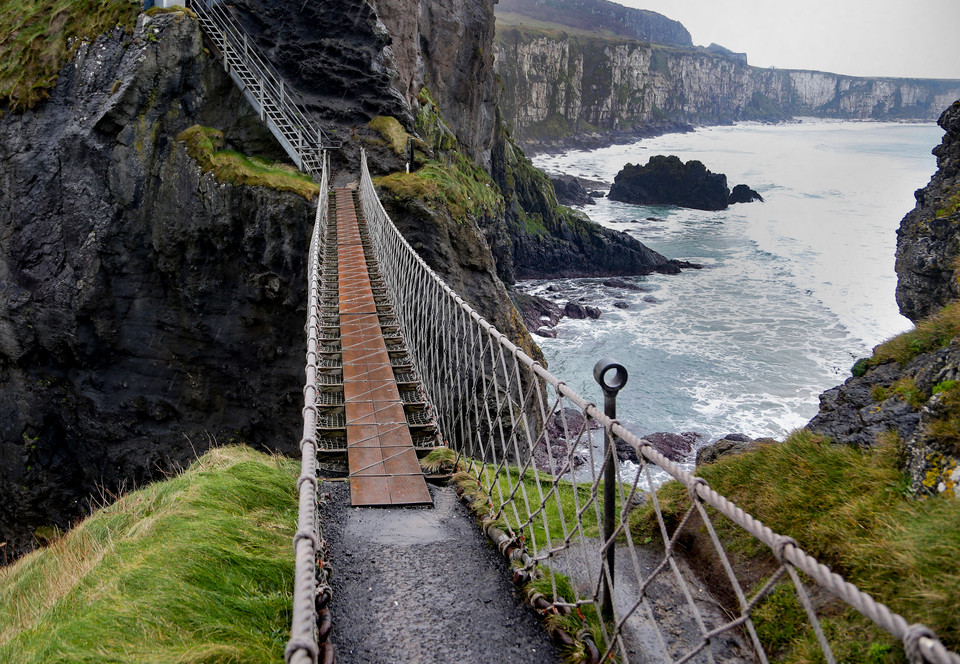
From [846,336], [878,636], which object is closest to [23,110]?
[878,636]

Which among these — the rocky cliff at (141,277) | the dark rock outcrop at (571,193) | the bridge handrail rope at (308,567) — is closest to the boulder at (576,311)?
the rocky cliff at (141,277)

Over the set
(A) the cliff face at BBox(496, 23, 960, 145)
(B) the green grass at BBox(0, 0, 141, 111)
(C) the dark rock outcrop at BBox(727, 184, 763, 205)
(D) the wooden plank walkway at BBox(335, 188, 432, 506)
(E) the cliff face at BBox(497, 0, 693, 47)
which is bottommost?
(D) the wooden plank walkway at BBox(335, 188, 432, 506)

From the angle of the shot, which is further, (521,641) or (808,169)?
(808,169)

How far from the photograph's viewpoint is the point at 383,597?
9.57 feet

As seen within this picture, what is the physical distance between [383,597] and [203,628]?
789 mm

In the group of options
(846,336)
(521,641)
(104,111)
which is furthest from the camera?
(846,336)

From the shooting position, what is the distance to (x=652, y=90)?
433 feet

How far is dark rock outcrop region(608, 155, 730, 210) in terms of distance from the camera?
6169 centimetres

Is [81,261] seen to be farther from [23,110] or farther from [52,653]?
[52,653]

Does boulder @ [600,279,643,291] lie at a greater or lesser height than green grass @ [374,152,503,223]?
lesser

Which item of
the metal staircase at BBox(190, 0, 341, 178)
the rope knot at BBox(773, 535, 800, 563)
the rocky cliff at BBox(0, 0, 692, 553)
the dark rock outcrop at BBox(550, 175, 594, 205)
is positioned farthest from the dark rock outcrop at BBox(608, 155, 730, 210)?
the rope knot at BBox(773, 535, 800, 563)

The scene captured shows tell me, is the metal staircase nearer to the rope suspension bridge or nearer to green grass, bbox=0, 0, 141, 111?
green grass, bbox=0, 0, 141, 111

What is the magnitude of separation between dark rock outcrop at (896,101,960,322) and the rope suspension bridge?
7313 millimetres

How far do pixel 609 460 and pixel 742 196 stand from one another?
68.2 m
